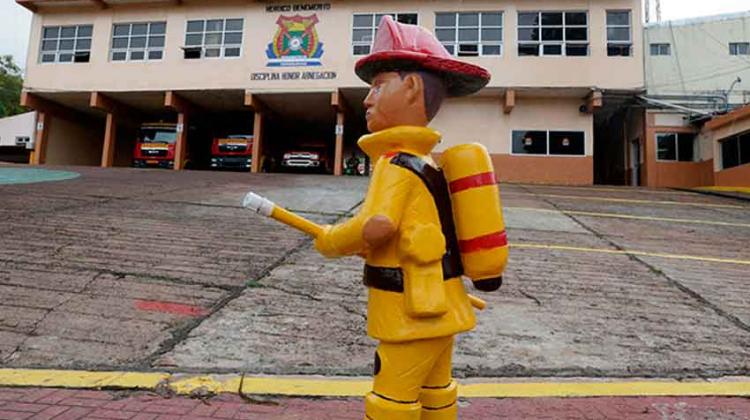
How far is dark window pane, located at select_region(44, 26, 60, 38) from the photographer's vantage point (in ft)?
68.0

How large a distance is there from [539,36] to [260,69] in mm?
10710

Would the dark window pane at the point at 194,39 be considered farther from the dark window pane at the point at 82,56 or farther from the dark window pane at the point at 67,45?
the dark window pane at the point at 67,45

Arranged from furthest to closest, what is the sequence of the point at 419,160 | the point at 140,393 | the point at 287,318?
the point at 287,318 → the point at 140,393 → the point at 419,160

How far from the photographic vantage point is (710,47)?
1961 cm

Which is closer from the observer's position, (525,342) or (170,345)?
(170,345)

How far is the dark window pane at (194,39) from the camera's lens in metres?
19.8

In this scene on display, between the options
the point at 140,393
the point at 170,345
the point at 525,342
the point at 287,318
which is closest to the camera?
the point at 140,393

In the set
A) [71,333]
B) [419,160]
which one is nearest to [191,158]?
[71,333]

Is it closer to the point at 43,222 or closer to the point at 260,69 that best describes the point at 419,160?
the point at 43,222

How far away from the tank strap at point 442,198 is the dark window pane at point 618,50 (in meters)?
18.6

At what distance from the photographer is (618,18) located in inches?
703

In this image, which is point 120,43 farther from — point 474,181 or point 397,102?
point 474,181

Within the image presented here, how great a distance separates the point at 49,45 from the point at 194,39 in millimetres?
6630

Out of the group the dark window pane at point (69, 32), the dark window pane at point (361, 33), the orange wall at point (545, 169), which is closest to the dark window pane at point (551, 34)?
the orange wall at point (545, 169)
